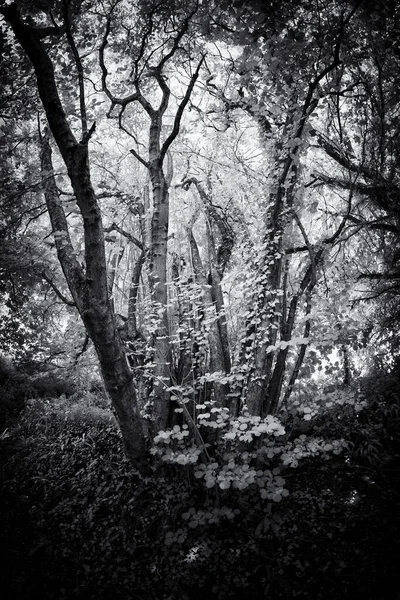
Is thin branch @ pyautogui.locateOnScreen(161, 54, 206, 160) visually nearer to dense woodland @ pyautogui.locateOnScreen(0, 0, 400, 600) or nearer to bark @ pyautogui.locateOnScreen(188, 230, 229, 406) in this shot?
dense woodland @ pyautogui.locateOnScreen(0, 0, 400, 600)

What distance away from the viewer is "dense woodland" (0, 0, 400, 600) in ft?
10.1

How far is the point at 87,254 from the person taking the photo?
328cm

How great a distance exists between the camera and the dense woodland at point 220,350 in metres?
3.08

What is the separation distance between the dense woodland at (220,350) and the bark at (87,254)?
20 mm

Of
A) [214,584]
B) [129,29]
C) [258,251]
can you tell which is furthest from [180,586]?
[129,29]

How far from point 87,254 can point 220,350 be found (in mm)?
2537

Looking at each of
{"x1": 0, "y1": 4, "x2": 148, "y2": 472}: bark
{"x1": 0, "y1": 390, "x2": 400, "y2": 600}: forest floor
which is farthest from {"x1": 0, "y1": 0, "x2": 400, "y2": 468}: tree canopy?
{"x1": 0, "y1": 390, "x2": 400, "y2": 600}: forest floor

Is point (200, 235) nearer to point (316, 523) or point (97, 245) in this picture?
point (97, 245)

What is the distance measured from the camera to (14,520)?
178 inches

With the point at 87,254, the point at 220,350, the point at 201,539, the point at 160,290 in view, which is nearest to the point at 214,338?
the point at 220,350

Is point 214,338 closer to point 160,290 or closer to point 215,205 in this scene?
point 160,290

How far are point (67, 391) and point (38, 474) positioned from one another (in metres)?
5.02

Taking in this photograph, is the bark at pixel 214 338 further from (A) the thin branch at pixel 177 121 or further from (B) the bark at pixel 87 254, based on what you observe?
(A) the thin branch at pixel 177 121

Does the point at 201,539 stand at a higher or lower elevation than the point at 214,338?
lower
